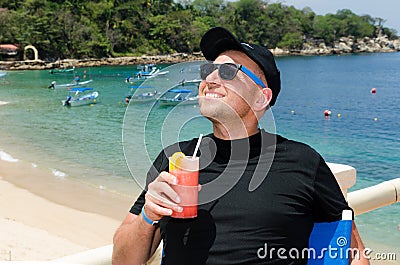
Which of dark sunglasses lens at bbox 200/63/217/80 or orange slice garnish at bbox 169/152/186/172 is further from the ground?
dark sunglasses lens at bbox 200/63/217/80

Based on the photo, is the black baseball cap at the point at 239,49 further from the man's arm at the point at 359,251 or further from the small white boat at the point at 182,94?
the man's arm at the point at 359,251

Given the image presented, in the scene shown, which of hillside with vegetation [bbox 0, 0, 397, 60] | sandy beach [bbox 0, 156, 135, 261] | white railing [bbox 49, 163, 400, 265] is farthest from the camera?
hillside with vegetation [bbox 0, 0, 397, 60]

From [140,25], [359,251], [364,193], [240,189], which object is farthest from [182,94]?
[140,25]

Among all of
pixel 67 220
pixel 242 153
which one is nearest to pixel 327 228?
pixel 242 153

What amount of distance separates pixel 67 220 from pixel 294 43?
95.4m

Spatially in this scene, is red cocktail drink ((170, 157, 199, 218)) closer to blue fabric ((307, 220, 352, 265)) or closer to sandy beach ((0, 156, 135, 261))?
blue fabric ((307, 220, 352, 265))

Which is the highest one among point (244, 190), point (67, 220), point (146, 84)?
point (146, 84)

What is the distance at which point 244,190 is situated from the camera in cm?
172

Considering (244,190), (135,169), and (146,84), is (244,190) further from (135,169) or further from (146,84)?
(146,84)

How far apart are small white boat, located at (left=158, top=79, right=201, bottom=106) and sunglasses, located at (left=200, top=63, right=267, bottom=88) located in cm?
4

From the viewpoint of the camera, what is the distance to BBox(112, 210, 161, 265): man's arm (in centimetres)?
171

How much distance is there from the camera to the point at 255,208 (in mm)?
1684

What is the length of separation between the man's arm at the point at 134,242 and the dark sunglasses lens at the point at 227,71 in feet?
1.81

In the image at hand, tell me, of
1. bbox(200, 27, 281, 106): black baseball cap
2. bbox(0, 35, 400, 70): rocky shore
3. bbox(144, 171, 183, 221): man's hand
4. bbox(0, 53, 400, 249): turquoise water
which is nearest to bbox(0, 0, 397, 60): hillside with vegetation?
bbox(0, 35, 400, 70): rocky shore
